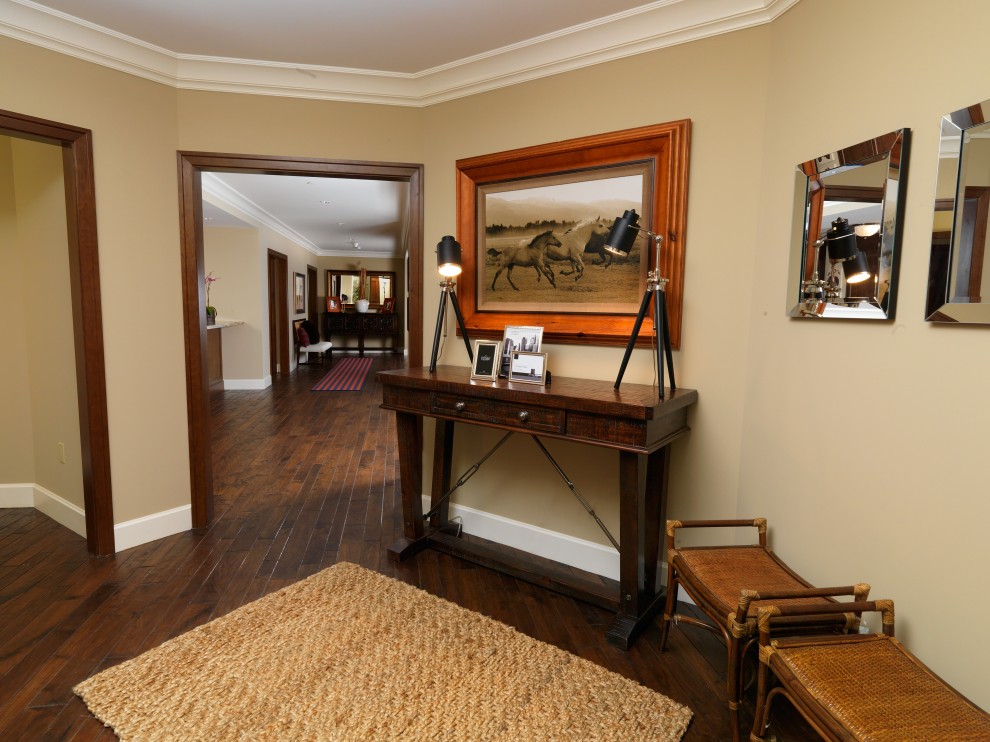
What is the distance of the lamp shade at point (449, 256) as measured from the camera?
8.58 feet

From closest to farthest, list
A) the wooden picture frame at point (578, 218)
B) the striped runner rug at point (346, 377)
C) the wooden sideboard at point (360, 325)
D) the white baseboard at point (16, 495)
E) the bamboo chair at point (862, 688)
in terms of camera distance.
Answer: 1. the bamboo chair at point (862, 688)
2. the wooden picture frame at point (578, 218)
3. the white baseboard at point (16, 495)
4. the striped runner rug at point (346, 377)
5. the wooden sideboard at point (360, 325)

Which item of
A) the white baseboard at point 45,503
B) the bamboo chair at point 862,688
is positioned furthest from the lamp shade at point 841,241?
the white baseboard at point 45,503

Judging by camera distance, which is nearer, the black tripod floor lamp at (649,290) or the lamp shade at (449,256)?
the black tripod floor lamp at (649,290)

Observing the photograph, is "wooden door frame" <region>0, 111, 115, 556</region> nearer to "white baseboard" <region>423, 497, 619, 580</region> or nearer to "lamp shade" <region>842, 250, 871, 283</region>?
"white baseboard" <region>423, 497, 619, 580</region>

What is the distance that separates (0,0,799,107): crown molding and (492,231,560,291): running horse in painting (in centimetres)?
77

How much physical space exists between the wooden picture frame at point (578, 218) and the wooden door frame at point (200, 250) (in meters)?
0.30

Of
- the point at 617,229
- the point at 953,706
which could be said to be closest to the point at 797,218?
the point at 617,229

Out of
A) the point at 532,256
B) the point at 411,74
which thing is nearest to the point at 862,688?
the point at 532,256

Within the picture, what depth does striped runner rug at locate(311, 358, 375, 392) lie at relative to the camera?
26.0 feet

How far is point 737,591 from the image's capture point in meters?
1.66

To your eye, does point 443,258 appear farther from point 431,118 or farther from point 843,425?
point 843,425

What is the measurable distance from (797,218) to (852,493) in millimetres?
916

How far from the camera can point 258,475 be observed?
404 centimetres

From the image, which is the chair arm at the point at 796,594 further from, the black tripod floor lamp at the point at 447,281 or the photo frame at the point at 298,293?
the photo frame at the point at 298,293
